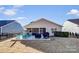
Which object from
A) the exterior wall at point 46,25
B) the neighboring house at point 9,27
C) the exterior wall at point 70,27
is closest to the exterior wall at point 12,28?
the neighboring house at point 9,27

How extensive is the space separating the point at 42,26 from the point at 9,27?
426mm

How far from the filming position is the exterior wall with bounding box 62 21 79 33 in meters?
5.25

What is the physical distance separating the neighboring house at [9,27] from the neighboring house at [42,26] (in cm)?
11

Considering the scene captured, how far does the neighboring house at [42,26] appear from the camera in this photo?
5270mm

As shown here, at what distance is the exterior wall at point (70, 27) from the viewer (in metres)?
5.25

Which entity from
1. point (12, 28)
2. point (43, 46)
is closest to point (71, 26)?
point (43, 46)

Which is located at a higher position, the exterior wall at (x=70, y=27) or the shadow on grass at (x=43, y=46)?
the exterior wall at (x=70, y=27)

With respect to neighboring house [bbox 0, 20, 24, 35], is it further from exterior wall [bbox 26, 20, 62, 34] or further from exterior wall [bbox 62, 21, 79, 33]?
exterior wall [bbox 62, 21, 79, 33]

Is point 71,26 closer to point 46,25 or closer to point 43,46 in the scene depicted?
point 46,25

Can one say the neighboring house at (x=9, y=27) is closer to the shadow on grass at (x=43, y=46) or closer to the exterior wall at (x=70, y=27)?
the shadow on grass at (x=43, y=46)
